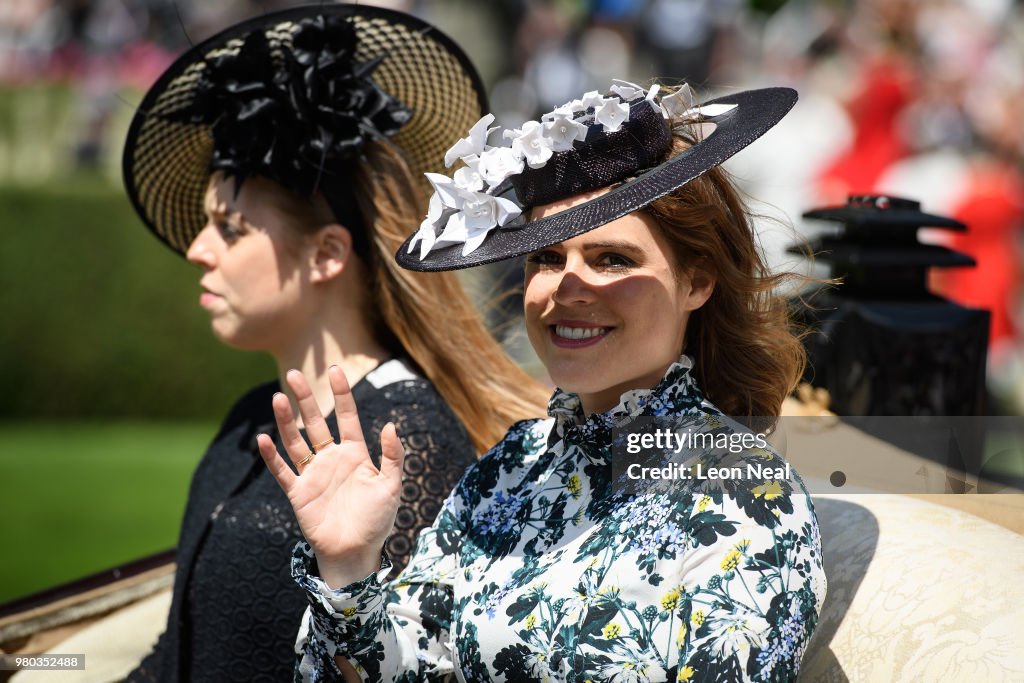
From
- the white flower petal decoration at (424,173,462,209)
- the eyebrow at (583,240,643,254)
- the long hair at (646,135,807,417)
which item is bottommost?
the long hair at (646,135,807,417)

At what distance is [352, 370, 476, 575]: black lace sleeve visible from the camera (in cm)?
248

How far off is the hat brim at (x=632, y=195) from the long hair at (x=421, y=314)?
71 cm

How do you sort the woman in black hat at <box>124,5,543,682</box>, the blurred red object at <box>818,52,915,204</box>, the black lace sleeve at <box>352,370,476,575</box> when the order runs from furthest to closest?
the blurred red object at <box>818,52,915,204</box> → the woman in black hat at <box>124,5,543,682</box> → the black lace sleeve at <box>352,370,476,575</box>

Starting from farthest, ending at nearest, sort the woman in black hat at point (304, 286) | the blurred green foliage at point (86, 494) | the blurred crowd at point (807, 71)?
1. the blurred crowd at point (807, 71)
2. the blurred green foliage at point (86, 494)
3. the woman in black hat at point (304, 286)

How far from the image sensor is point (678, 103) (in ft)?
6.74

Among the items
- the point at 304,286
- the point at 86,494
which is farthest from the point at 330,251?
the point at 86,494

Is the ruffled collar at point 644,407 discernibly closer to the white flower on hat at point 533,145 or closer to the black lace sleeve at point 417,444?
the white flower on hat at point 533,145

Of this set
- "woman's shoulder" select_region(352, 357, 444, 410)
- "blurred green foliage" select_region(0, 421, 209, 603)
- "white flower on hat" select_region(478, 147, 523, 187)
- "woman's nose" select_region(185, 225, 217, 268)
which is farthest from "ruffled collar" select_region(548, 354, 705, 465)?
"blurred green foliage" select_region(0, 421, 209, 603)

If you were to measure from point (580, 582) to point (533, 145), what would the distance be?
0.74 meters

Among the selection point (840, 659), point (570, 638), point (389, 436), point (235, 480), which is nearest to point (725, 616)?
point (570, 638)

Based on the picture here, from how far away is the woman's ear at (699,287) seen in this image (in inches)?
77.9

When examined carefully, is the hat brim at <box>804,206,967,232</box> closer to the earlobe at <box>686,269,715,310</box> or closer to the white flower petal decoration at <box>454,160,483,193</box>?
the earlobe at <box>686,269,715,310</box>

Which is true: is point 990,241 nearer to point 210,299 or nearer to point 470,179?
point 210,299

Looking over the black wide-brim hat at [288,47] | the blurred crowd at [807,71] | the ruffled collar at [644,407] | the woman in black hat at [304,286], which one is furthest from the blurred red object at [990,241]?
the ruffled collar at [644,407]
